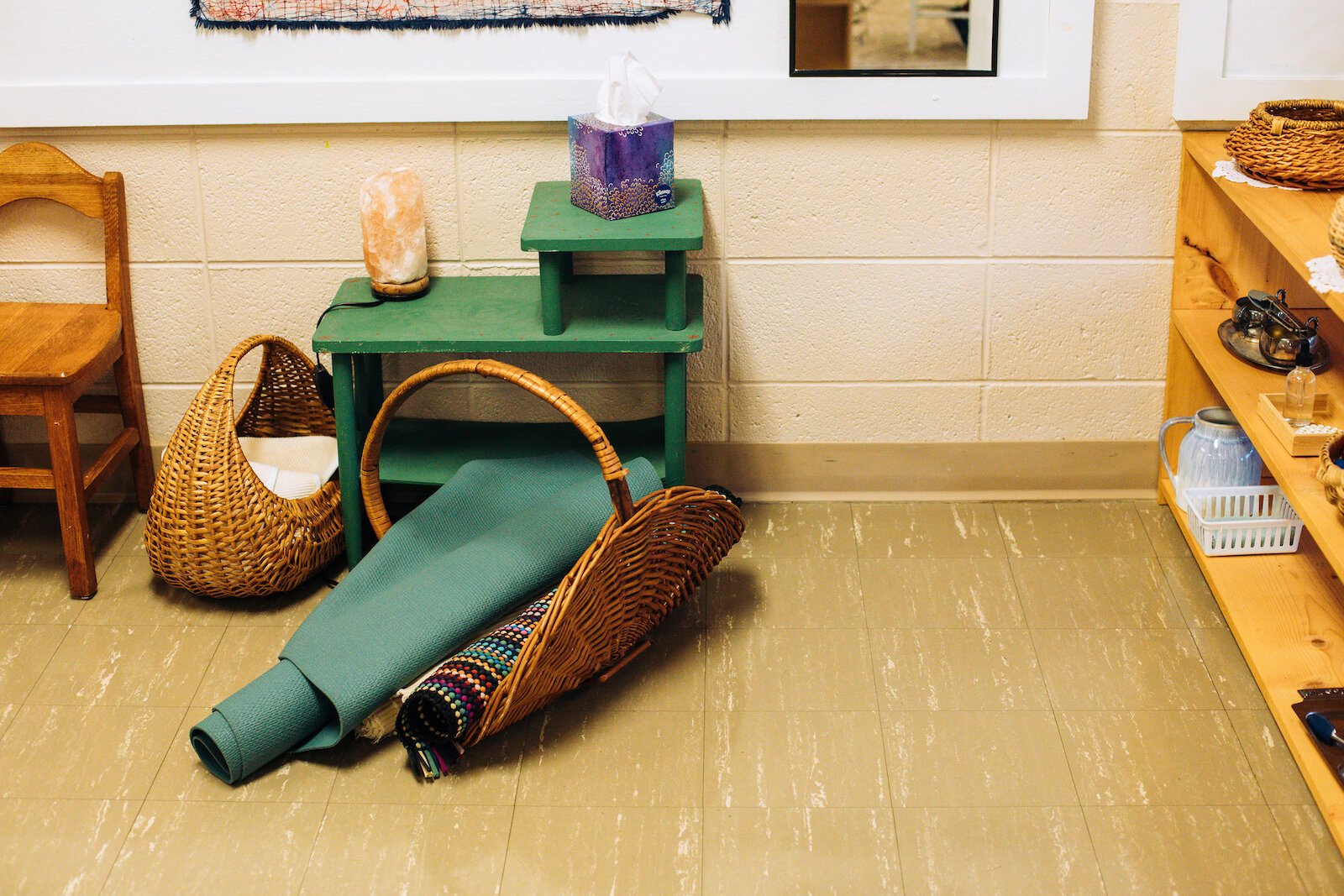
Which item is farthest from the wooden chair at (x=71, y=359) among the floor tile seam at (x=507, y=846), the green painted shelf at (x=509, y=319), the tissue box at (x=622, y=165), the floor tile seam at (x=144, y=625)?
the floor tile seam at (x=507, y=846)

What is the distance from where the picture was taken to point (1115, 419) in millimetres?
3045

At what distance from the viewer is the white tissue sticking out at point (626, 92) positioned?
8.19ft

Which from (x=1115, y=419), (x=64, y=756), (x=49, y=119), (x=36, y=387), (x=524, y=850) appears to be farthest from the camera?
(x=1115, y=419)

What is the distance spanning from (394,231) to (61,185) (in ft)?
2.40

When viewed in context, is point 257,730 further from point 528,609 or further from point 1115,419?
point 1115,419

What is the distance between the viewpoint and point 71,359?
2656 mm

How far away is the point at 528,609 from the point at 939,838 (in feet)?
2.63

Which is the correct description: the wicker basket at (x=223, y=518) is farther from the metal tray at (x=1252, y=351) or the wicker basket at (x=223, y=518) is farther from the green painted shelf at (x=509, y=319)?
the metal tray at (x=1252, y=351)

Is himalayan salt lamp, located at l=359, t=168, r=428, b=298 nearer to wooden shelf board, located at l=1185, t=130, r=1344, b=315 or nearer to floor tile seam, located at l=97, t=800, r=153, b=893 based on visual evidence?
floor tile seam, located at l=97, t=800, r=153, b=893

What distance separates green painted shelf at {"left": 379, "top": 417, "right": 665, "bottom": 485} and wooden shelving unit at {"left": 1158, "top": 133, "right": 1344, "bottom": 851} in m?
1.14

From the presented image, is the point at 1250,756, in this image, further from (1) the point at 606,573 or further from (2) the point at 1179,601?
(1) the point at 606,573

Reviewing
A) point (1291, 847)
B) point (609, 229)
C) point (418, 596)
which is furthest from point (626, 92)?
point (1291, 847)

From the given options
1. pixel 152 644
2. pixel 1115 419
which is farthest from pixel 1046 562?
pixel 152 644

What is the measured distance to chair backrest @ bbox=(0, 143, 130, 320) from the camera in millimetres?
2783
